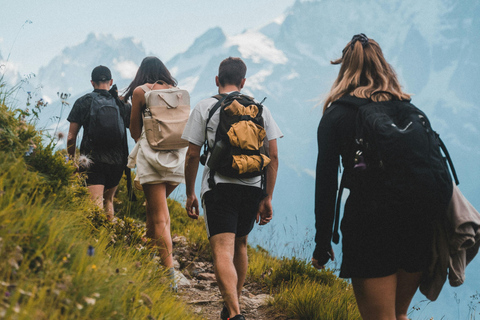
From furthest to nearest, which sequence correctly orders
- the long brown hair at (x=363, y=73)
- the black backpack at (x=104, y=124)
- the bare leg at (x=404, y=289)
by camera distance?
the black backpack at (x=104, y=124) < the long brown hair at (x=363, y=73) < the bare leg at (x=404, y=289)

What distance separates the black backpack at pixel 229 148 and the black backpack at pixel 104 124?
5.84 feet

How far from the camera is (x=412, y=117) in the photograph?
7.55 feet

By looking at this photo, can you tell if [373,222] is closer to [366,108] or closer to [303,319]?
[366,108]

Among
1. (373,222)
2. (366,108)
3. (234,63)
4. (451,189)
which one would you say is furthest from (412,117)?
(234,63)

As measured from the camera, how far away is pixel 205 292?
5199 mm

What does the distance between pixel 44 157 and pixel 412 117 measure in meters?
2.49

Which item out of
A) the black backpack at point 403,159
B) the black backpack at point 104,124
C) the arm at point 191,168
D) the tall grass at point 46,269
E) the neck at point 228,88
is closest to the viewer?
the tall grass at point 46,269

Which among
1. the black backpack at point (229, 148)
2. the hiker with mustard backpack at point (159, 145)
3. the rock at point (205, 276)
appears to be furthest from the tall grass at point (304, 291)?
the black backpack at point (229, 148)

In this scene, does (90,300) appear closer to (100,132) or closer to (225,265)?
(225,265)

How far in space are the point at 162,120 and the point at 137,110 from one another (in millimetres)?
307

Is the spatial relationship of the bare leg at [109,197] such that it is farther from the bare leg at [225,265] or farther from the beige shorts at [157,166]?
the bare leg at [225,265]

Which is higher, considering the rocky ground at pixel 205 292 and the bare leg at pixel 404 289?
the bare leg at pixel 404 289

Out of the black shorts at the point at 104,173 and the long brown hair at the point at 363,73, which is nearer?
the long brown hair at the point at 363,73

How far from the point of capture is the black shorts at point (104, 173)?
16.0ft
